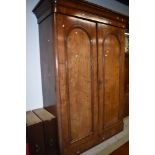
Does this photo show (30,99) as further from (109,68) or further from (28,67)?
(109,68)

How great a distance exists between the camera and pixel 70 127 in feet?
5.84

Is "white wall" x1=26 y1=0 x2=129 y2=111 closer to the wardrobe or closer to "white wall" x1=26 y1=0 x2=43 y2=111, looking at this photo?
"white wall" x1=26 y1=0 x2=43 y2=111

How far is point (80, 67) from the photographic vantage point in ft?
5.96

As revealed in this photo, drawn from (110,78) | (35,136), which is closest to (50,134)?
(35,136)

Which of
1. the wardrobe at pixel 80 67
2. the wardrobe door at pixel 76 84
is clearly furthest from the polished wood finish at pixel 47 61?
the wardrobe door at pixel 76 84

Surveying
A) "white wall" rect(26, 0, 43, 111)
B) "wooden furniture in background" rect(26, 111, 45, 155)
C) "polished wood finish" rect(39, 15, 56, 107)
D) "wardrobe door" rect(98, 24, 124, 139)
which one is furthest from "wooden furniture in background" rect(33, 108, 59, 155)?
"wardrobe door" rect(98, 24, 124, 139)

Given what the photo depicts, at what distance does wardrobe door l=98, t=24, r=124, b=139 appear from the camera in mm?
2076

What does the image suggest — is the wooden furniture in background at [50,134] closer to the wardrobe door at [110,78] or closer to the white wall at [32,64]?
the white wall at [32,64]

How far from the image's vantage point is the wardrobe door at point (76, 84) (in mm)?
1645
